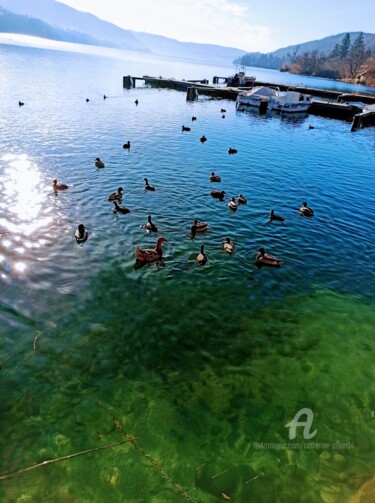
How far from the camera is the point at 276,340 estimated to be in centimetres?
1455

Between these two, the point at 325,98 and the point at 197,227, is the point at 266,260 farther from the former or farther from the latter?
the point at 325,98

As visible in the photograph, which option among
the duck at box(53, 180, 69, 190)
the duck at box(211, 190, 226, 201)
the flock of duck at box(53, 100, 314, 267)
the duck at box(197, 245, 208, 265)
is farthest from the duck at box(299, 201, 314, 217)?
the duck at box(53, 180, 69, 190)

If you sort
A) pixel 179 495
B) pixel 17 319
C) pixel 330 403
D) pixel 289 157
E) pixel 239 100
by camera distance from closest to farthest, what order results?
1. pixel 179 495
2. pixel 330 403
3. pixel 17 319
4. pixel 289 157
5. pixel 239 100

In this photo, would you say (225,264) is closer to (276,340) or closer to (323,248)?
(276,340)

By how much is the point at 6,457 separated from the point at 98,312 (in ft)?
20.9

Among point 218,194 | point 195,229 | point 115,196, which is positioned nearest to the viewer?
point 195,229

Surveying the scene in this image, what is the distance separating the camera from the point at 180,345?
13.7 meters

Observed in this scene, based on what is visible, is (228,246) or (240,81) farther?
(240,81)

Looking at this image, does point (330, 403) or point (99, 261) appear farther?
point (99, 261)

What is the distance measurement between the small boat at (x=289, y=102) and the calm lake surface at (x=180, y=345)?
58.2 m

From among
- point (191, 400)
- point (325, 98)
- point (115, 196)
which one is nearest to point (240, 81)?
point (325, 98)

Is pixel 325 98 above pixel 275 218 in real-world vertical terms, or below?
above

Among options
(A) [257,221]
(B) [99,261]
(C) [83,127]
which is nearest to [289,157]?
(A) [257,221]

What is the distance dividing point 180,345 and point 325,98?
401 feet
